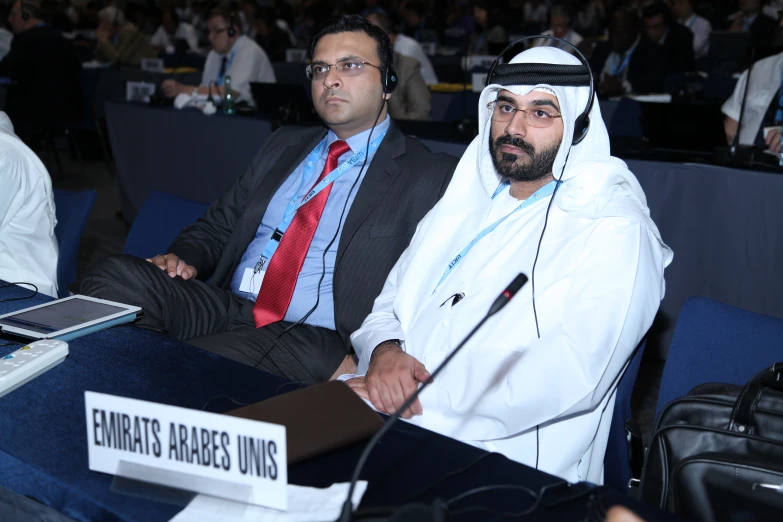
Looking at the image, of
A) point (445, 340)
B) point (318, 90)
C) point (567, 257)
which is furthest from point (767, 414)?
point (318, 90)

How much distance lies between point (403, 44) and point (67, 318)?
17.9 feet

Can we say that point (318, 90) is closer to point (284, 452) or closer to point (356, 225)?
point (356, 225)

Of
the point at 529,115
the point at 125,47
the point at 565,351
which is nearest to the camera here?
the point at 565,351

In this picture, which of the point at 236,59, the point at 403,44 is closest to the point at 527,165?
the point at 236,59

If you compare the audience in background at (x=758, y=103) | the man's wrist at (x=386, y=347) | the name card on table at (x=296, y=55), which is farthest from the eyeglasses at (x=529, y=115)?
the name card on table at (x=296, y=55)

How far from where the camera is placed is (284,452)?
109cm

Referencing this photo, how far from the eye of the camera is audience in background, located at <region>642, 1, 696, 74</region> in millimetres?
7062

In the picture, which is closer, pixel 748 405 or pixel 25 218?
pixel 748 405

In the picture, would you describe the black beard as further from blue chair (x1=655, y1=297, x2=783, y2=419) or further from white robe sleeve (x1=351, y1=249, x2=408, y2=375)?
blue chair (x1=655, y1=297, x2=783, y2=419)

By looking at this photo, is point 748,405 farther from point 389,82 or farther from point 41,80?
point 41,80

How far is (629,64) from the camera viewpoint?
7.29m

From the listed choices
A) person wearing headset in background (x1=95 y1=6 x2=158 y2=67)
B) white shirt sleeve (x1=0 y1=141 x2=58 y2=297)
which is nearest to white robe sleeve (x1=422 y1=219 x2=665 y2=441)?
white shirt sleeve (x1=0 y1=141 x2=58 y2=297)

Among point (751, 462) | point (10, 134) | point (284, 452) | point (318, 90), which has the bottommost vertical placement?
point (751, 462)

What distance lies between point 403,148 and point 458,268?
676mm
